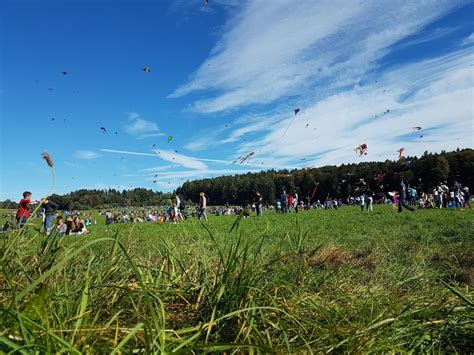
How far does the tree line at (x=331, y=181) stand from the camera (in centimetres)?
9925

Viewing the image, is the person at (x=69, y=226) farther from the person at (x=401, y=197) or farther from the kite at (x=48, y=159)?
the person at (x=401, y=197)

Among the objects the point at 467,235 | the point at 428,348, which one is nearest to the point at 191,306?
the point at 428,348

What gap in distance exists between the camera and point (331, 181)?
5226 inches

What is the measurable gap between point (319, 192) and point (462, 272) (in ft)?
426

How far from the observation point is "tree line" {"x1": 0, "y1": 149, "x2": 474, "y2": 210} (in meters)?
99.2

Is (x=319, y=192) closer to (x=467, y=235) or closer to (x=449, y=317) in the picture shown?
(x=467, y=235)

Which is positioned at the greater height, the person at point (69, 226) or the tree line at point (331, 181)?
the tree line at point (331, 181)

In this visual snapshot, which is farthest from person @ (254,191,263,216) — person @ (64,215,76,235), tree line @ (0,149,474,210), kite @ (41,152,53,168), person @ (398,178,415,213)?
tree line @ (0,149,474,210)

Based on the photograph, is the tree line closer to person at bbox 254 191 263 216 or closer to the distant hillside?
the distant hillside

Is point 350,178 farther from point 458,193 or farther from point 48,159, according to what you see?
point 48,159

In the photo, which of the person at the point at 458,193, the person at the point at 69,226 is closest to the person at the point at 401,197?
the person at the point at 458,193

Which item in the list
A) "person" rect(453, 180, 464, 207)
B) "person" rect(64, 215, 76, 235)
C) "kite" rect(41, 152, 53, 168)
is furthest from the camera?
"person" rect(453, 180, 464, 207)

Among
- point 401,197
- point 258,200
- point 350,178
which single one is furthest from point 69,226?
point 350,178

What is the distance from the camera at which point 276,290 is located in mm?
1982
